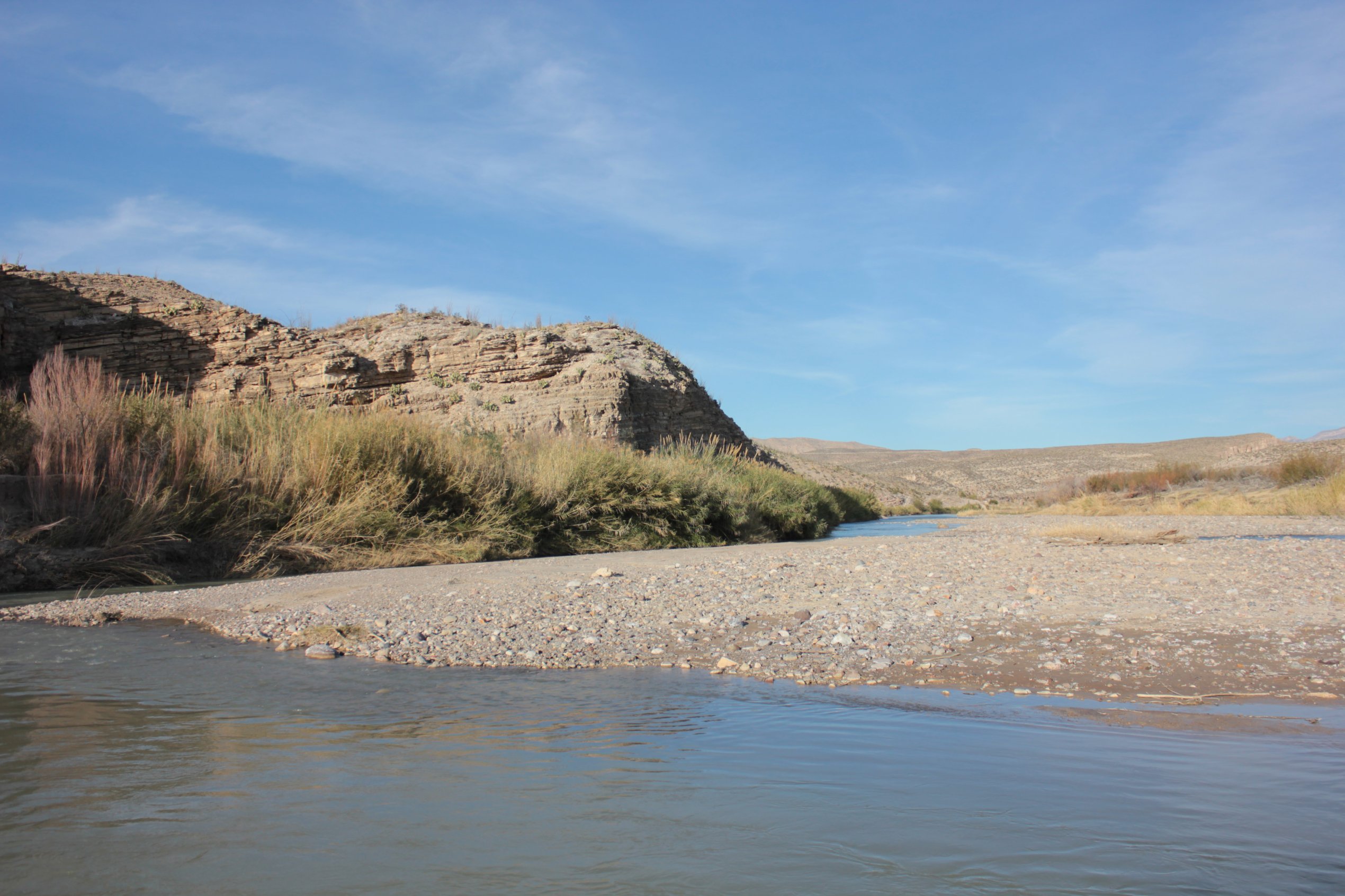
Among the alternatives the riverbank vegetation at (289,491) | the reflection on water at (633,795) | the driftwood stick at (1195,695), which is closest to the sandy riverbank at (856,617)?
the driftwood stick at (1195,695)

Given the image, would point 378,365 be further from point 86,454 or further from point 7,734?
point 7,734

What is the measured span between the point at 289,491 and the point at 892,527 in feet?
59.0

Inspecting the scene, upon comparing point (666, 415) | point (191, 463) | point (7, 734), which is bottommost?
point (7, 734)

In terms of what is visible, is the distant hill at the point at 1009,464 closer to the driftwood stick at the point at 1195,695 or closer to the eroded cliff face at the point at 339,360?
the eroded cliff face at the point at 339,360

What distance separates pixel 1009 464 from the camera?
67875 mm

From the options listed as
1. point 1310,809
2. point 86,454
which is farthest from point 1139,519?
point 86,454

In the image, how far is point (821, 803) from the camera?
2.43 meters

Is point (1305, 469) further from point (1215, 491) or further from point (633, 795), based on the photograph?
point (633, 795)

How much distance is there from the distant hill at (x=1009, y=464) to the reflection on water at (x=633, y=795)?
46535 millimetres

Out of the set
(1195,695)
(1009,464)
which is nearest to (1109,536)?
(1195,695)

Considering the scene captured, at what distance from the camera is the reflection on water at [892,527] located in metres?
19.5

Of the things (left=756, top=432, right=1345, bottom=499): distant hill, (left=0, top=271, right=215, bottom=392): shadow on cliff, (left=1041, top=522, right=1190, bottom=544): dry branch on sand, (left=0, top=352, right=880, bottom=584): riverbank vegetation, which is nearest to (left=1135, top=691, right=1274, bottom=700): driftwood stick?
(left=1041, top=522, right=1190, bottom=544): dry branch on sand

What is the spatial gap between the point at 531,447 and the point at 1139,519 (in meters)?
13.6

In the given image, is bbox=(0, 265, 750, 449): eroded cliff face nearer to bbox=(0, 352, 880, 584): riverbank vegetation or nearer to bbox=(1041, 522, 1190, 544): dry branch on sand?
bbox=(0, 352, 880, 584): riverbank vegetation
